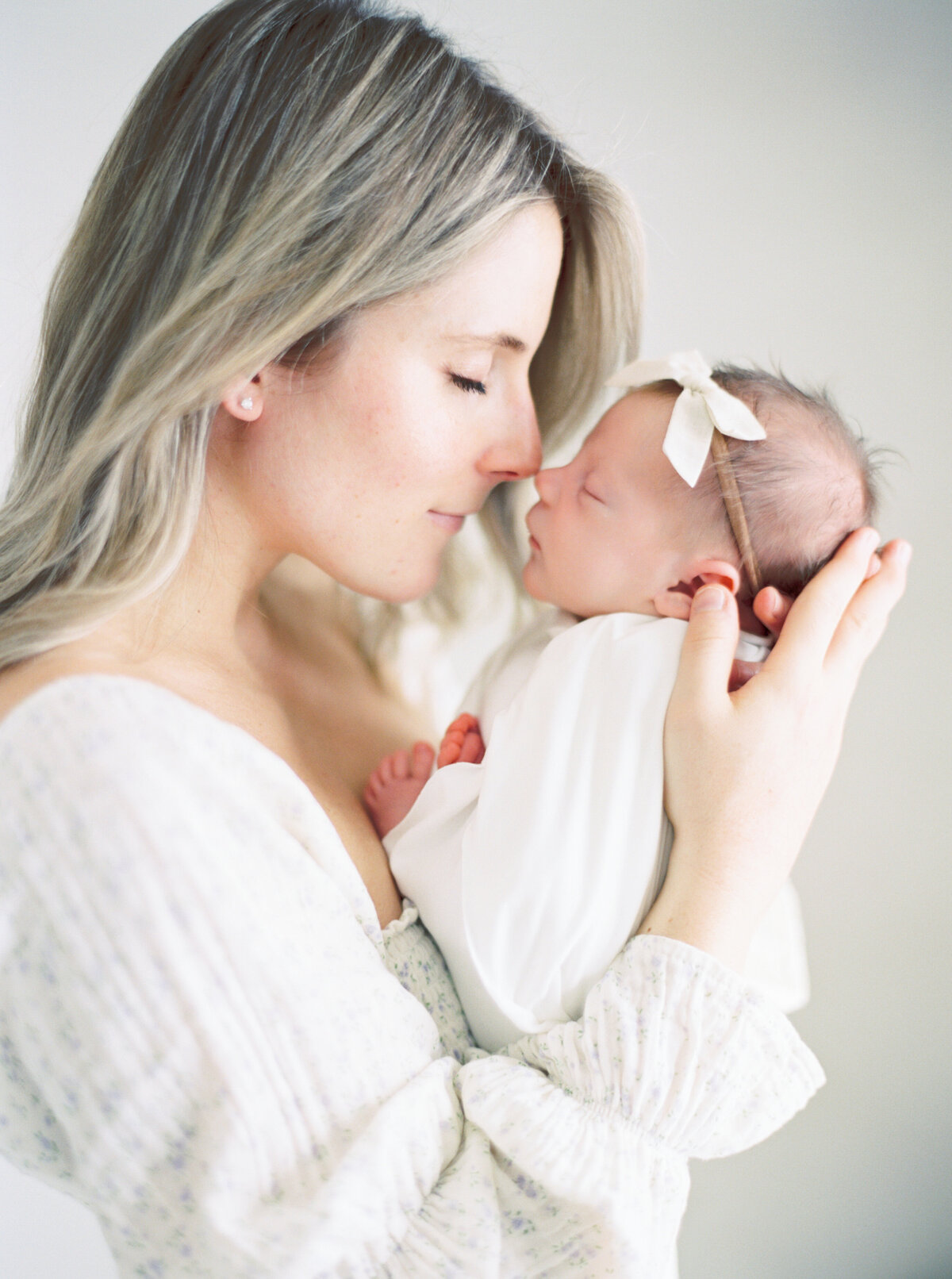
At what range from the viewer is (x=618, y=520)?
4.16 feet

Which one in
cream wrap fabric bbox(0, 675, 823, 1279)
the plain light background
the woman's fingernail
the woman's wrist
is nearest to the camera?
cream wrap fabric bbox(0, 675, 823, 1279)

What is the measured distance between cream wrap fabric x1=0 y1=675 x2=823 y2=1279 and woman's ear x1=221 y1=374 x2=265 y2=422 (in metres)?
0.37

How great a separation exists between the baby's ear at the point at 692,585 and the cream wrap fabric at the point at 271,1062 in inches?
16.6

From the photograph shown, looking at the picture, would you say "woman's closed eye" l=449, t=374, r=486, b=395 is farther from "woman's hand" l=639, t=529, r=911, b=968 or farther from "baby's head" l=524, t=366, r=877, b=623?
"woman's hand" l=639, t=529, r=911, b=968

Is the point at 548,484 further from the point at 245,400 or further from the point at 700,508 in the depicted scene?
the point at 245,400

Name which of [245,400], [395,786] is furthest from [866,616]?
[245,400]

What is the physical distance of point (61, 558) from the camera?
3.62 feet

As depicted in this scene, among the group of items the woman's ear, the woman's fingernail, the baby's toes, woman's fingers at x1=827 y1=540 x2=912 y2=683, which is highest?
woman's fingers at x1=827 y1=540 x2=912 y2=683

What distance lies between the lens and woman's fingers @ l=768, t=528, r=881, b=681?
3.76ft

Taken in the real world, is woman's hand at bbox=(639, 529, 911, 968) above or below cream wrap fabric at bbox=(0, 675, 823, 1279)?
above

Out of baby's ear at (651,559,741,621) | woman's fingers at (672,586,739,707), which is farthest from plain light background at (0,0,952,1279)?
woman's fingers at (672,586,739,707)

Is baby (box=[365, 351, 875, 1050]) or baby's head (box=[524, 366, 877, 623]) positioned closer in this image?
baby (box=[365, 351, 875, 1050])

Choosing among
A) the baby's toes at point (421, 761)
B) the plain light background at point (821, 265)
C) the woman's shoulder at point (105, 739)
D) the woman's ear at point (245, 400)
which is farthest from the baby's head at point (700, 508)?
the plain light background at point (821, 265)

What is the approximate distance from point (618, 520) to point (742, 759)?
0.36 metres
